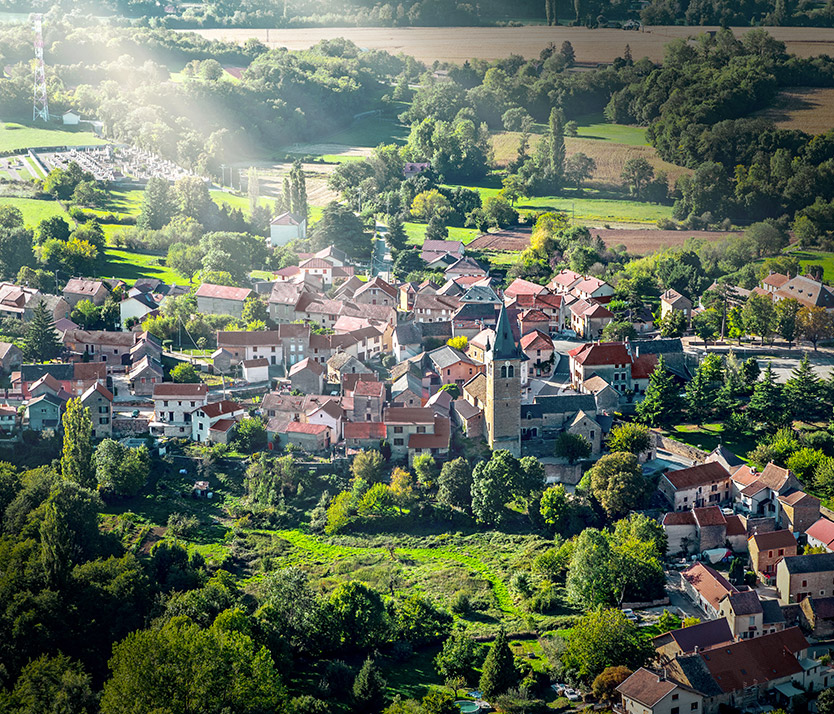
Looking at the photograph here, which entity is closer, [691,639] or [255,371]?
[691,639]

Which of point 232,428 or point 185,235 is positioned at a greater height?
point 185,235

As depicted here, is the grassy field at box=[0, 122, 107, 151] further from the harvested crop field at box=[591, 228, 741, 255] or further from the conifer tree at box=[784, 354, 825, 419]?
the conifer tree at box=[784, 354, 825, 419]

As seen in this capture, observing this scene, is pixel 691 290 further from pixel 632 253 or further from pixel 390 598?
pixel 390 598

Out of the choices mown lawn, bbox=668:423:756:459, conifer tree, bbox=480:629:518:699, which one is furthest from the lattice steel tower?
conifer tree, bbox=480:629:518:699

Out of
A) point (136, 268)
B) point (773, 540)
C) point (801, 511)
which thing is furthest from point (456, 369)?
point (136, 268)

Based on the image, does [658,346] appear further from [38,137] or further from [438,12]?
[438,12]

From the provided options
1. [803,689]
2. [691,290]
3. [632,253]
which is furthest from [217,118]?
[803,689]
